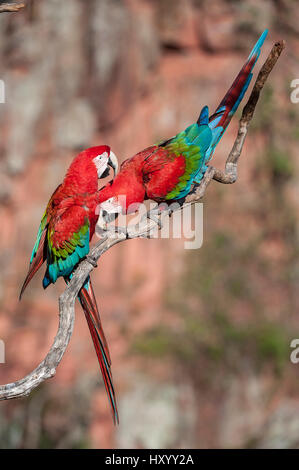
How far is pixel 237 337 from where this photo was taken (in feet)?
19.0

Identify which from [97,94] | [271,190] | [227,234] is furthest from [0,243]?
[271,190]

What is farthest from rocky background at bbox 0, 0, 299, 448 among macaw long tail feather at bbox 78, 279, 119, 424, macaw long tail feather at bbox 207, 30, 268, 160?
macaw long tail feather at bbox 207, 30, 268, 160

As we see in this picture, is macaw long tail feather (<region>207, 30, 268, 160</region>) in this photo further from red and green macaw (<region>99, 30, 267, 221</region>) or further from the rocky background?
the rocky background

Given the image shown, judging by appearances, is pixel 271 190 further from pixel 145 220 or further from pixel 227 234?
pixel 145 220

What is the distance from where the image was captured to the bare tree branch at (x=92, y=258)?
5.17 feet

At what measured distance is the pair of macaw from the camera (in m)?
1.90

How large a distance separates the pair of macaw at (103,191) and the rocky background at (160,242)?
11.9 ft

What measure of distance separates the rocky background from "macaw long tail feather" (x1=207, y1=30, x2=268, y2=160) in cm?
373

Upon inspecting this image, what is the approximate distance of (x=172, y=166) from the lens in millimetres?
2027

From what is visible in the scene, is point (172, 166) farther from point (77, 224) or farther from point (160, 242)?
point (160, 242)

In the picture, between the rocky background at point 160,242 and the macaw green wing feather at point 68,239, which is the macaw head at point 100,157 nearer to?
the macaw green wing feather at point 68,239

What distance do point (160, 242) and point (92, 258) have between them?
13.9 ft

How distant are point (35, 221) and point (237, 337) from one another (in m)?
2.21

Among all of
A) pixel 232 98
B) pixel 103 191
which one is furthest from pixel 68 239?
pixel 232 98
